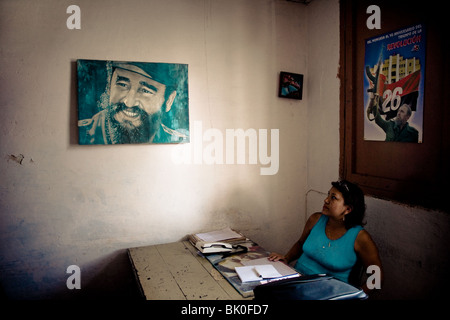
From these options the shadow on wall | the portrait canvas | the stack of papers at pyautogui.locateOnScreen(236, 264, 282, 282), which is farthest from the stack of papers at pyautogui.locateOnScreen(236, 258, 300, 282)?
the portrait canvas

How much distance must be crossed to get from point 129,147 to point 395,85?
1.90 m

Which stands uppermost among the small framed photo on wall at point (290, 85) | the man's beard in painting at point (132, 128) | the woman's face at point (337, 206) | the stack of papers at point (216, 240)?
the small framed photo on wall at point (290, 85)

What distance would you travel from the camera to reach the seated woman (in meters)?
1.93

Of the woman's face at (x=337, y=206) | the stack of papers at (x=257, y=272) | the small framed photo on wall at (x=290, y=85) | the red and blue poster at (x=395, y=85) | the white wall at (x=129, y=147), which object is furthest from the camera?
the small framed photo on wall at (x=290, y=85)

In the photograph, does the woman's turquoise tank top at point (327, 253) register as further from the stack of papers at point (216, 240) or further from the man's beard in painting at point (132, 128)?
the man's beard in painting at point (132, 128)

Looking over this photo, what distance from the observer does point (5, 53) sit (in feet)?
7.00

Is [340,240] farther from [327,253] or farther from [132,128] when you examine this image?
[132,128]

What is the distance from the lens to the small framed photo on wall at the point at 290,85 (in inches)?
111

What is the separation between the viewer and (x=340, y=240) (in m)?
2.00

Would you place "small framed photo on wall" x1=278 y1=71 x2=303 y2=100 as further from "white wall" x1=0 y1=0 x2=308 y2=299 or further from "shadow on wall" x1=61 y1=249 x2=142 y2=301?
"shadow on wall" x1=61 y1=249 x2=142 y2=301

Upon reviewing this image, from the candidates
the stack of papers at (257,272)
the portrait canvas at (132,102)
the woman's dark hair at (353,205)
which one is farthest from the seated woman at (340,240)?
the portrait canvas at (132,102)

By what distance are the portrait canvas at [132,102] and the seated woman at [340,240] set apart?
120 cm

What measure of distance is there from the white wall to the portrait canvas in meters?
0.08
